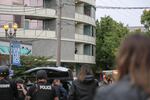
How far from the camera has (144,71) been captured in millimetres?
2971

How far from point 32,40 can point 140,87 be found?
48079 mm

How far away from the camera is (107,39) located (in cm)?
7100

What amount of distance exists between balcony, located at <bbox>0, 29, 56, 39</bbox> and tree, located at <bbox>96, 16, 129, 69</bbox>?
19.5 metres

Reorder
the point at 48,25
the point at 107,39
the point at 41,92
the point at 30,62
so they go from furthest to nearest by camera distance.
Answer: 1. the point at 107,39
2. the point at 48,25
3. the point at 30,62
4. the point at 41,92

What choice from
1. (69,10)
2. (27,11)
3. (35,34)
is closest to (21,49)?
(35,34)

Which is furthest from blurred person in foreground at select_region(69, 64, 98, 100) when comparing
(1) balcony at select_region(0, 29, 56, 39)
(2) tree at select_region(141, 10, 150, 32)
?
(2) tree at select_region(141, 10, 150, 32)

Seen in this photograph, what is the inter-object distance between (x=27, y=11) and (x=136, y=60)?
158ft

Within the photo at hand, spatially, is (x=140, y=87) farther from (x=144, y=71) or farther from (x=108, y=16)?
(x=108, y=16)

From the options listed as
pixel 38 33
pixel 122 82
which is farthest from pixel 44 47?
pixel 122 82

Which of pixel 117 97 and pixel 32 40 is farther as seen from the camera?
pixel 32 40

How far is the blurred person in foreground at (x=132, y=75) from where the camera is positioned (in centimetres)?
296

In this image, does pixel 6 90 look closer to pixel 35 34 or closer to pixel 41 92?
pixel 41 92

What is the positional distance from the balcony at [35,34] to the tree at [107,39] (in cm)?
1949

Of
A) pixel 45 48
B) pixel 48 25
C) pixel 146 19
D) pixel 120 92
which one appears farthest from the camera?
pixel 146 19
